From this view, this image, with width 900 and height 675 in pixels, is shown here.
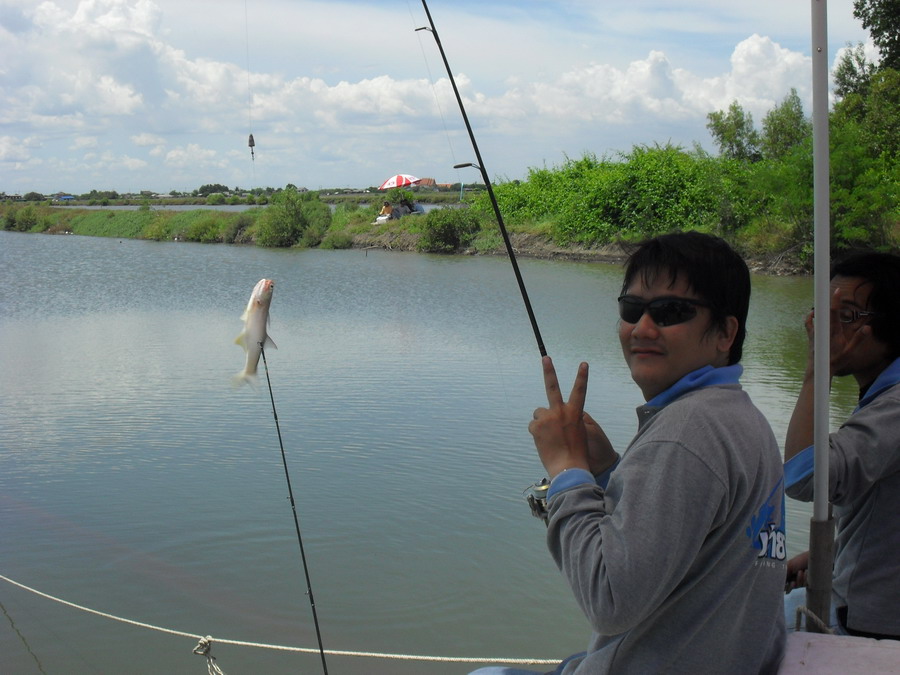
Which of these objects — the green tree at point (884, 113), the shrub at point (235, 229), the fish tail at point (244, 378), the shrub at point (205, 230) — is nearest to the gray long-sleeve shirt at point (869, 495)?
the fish tail at point (244, 378)

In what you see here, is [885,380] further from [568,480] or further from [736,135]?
[736,135]

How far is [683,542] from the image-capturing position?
1.35 m

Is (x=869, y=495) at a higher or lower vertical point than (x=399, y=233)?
lower

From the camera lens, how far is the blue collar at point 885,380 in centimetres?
222

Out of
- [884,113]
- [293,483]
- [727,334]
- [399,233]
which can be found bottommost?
[293,483]

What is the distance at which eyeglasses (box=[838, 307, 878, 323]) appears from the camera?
2266 millimetres

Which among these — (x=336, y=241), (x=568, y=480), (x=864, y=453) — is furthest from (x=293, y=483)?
(x=336, y=241)

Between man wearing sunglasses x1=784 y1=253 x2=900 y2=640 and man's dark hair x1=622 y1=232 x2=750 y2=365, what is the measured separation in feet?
2.09

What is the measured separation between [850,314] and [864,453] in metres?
0.39

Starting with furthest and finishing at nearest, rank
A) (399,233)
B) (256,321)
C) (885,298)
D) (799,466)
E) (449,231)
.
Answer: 1. (399,233)
2. (449,231)
3. (256,321)
4. (885,298)
5. (799,466)

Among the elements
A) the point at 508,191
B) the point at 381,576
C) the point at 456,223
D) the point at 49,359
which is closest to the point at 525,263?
the point at 456,223

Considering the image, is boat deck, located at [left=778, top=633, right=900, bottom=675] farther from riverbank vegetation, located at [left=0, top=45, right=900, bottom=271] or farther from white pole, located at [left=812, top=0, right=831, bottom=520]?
riverbank vegetation, located at [left=0, top=45, right=900, bottom=271]

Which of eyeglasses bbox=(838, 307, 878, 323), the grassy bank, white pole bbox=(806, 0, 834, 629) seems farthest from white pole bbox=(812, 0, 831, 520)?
the grassy bank

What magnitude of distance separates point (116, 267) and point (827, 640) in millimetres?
24166
